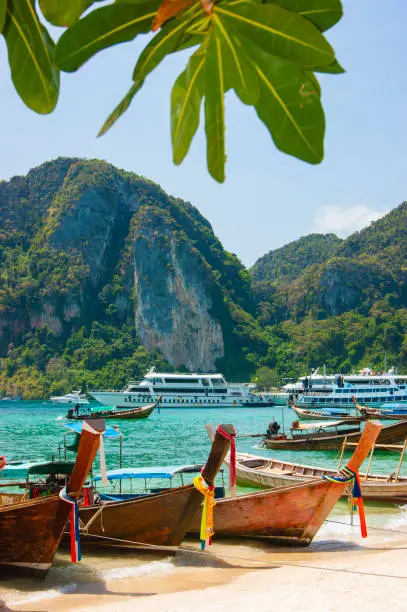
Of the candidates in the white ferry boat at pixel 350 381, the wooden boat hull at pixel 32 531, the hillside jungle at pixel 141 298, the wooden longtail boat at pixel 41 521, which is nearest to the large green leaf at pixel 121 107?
the wooden longtail boat at pixel 41 521

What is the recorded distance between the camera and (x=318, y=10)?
3.00ft

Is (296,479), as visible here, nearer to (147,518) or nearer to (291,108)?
(147,518)

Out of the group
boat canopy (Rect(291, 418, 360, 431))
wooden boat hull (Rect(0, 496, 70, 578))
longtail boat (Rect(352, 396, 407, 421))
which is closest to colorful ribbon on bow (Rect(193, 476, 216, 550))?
wooden boat hull (Rect(0, 496, 70, 578))

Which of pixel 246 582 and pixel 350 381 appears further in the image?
pixel 350 381

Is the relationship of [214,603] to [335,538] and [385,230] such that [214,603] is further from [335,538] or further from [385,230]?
[385,230]

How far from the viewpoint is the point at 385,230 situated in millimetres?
133375

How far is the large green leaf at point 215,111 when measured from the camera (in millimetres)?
1075

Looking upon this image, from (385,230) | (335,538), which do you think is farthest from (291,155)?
(385,230)

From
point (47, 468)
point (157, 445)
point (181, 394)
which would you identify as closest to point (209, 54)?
point (47, 468)

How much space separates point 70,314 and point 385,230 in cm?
7186

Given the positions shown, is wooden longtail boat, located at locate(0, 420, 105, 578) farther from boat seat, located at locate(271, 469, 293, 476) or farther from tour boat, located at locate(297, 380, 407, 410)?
tour boat, located at locate(297, 380, 407, 410)

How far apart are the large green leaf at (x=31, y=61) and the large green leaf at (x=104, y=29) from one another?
0.13 meters

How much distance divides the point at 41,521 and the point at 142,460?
1718 centimetres

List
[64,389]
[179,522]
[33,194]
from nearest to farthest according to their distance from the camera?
1. [179,522]
2. [64,389]
3. [33,194]
